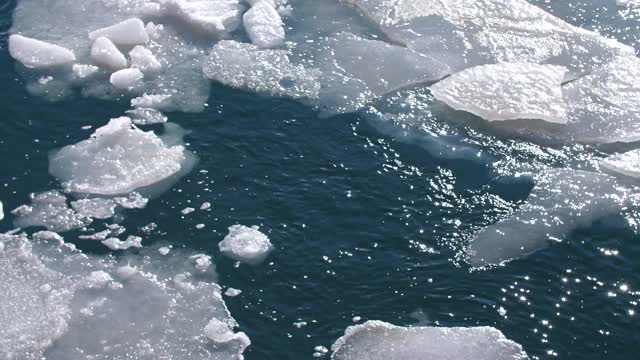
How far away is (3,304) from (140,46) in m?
2.90

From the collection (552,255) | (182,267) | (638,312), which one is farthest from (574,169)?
(182,267)

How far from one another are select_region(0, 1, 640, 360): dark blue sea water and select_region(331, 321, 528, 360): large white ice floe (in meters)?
0.09

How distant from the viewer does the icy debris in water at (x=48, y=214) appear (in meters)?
5.30

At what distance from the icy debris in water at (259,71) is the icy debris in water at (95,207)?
1.60 meters

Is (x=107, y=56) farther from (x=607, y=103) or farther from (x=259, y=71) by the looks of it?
(x=607, y=103)

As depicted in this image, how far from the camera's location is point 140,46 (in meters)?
6.95

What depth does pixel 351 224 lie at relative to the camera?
17.7ft

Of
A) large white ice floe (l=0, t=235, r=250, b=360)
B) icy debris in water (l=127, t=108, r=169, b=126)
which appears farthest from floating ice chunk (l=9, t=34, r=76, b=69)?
large white ice floe (l=0, t=235, r=250, b=360)

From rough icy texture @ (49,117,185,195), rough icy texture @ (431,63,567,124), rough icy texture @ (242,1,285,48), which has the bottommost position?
rough icy texture @ (49,117,185,195)

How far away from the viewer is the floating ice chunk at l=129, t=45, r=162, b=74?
6.75 meters

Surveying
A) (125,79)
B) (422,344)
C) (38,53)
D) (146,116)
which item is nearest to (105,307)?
(422,344)

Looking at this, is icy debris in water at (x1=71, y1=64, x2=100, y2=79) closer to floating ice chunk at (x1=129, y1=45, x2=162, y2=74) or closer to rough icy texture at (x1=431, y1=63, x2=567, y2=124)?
floating ice chunk at (x1=129, y1=45, x2=162, y2=74)

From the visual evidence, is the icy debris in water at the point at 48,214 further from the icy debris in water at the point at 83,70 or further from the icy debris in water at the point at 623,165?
the icy debris in water at the point at 623,165

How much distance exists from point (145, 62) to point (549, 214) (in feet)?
11.3
